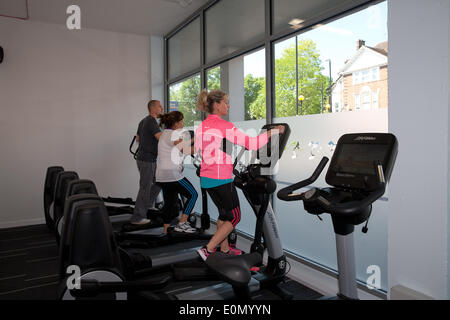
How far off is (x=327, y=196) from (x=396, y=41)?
1101 mm

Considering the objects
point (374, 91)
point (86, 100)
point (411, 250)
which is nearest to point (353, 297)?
point (411, 250)

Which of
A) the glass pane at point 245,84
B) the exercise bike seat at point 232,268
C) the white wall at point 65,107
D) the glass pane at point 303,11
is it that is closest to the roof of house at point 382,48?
the glass pane at point 303,11

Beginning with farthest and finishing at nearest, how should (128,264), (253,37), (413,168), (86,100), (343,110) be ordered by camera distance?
(86,100) → (253,37) → (128,264) → (343,110) → (413,168)

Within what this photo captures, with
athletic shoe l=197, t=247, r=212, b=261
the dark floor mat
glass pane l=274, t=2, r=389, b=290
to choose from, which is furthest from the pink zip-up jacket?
the dark floor mat

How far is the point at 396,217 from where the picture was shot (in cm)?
201

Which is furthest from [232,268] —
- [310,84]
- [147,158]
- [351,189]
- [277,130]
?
[147,158]

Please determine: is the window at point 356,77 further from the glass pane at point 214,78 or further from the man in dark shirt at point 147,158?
the man in dark shirt at point 147,158

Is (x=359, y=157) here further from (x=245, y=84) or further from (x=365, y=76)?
(x=245, y=84)

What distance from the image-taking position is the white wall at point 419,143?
177 centimetres

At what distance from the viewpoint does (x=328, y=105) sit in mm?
2652

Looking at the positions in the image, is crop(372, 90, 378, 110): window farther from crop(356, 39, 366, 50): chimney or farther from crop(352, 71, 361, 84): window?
crop(356, 39, 366, 50): chimney

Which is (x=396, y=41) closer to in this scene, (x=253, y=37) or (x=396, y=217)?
(x=396, y=217)

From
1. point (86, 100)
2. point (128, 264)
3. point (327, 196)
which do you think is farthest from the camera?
point (86, 100)

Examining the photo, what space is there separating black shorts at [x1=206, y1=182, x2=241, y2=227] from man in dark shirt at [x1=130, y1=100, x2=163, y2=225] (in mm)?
1836
